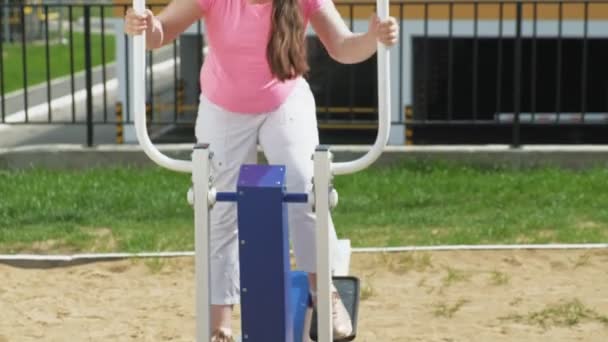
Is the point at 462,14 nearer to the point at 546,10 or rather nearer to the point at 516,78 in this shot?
the point at 546,10

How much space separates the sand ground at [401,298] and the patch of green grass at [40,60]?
13.3m

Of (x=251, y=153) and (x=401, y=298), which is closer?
(x=251, y=153)

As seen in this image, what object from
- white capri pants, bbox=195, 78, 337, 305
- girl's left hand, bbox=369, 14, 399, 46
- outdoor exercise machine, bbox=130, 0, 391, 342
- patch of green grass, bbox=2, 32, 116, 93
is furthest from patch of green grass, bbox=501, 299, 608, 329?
patch of green grass, bbox=2, 32, 116, 93

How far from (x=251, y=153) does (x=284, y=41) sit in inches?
17.0

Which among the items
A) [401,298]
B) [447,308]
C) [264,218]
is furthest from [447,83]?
[264,218]

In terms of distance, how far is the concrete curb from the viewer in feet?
29.7

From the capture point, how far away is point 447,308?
5.34 meters

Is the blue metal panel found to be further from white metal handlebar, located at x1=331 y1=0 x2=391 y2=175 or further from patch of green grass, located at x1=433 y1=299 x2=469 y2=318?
patch of green grass, located at x1=433 y1=299 x2=469 y2=318

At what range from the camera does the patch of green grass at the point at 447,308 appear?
17.3 feet

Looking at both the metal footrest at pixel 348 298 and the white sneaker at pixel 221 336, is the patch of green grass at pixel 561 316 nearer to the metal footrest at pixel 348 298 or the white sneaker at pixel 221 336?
the metal footrest at pixel 348 298

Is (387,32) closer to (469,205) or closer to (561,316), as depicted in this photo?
(561,316)

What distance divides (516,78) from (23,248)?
4220mm

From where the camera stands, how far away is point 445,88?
53.9ft

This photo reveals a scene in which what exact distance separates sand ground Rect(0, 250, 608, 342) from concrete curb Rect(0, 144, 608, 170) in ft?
9.11
